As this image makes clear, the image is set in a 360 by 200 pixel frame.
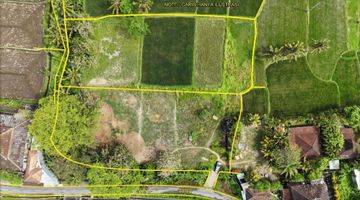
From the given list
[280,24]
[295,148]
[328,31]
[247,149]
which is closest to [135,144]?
[247,149]

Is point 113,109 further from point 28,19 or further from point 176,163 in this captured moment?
point 28,19

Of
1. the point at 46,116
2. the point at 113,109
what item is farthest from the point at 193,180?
the point at 46,116

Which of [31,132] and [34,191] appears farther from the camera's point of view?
[34,191]

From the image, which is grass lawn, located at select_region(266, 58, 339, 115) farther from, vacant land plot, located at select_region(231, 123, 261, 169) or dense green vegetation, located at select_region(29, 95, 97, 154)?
dense green vegetation, located at select_region(29, 95, 97, 154)

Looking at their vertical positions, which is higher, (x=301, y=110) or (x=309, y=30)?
(x=309, y=30)

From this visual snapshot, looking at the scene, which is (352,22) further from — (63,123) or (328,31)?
(63,123)

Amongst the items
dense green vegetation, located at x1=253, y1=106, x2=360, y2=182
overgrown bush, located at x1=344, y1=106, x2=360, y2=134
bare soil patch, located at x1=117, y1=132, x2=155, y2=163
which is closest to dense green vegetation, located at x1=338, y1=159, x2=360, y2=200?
dense green vegetation, located at x1=253, y1=106, x2=360, y2=182

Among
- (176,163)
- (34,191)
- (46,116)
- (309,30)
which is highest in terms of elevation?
(309,30)
